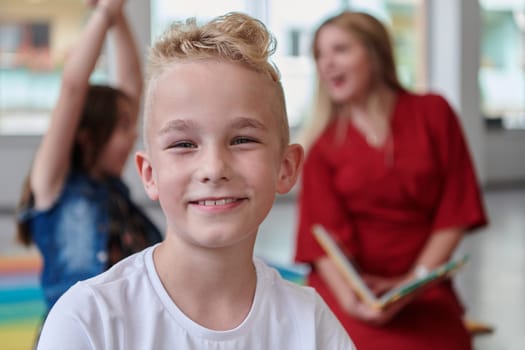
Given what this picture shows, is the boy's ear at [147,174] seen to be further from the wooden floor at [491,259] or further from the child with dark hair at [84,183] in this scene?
the wooden floor at [491,259]

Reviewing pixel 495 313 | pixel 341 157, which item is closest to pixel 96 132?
pixel 341 157

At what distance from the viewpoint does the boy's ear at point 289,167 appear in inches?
36.7

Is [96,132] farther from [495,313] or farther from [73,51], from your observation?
[495,313]

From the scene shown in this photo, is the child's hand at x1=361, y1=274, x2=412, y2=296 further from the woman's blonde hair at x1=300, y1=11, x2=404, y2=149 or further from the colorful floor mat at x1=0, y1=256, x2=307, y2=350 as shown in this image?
the colorful floor mat at x1=0, y1=256, x2=307, y2=350

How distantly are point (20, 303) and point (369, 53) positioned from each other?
1.75m

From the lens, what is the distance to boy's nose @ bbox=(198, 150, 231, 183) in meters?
0.80

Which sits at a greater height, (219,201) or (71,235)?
(219,201)

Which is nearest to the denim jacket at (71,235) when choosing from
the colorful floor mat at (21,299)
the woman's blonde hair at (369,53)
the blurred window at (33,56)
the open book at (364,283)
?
the open book at (364,283)

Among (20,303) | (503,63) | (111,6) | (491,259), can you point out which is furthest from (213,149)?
(503,63)

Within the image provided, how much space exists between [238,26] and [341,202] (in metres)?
1.30

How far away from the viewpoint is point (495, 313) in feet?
9.61

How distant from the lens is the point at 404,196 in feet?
6.70

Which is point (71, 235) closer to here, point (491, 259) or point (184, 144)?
point (184, 144)

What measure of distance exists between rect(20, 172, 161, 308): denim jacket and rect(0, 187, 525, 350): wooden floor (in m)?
1.34
